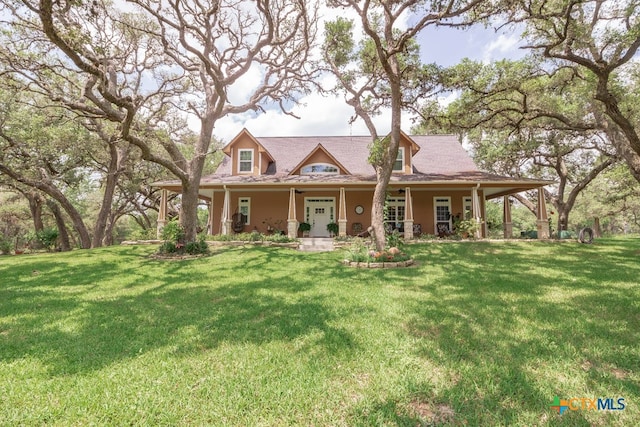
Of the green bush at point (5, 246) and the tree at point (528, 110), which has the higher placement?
the tree at point (528, 110)

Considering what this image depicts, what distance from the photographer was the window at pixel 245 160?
57.9ft

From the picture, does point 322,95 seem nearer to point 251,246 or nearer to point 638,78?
point 251,246

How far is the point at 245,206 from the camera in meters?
17.9

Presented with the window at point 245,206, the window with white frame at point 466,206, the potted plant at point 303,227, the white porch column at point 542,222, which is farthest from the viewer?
the window at point 245,206

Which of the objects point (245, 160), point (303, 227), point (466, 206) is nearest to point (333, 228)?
point (303, 227)

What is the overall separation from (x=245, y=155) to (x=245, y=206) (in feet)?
10.5

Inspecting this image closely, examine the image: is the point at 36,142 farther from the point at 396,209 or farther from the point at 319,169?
the point at 396,209

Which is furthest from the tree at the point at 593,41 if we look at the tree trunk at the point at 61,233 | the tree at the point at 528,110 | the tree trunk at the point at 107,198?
the tree trunk at the point at 61,233

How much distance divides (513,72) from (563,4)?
239 centimetres

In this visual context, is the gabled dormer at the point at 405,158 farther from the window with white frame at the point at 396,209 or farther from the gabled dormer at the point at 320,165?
the gabled dormer at the point at 320,165

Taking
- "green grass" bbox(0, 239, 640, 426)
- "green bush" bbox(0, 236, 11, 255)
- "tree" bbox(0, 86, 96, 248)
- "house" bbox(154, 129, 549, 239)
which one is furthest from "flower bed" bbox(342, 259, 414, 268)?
"green bush" bbox(0, 236, 11, 255)

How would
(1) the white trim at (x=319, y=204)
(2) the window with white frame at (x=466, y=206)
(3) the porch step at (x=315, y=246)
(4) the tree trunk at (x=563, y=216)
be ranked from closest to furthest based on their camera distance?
(3) the porch step at (x=315, y=246), (2) the window with white frame at (x=466, y=206), (1) the white trim at (x=319, y=204), (4) the tree trunk at (x=563, y=216)

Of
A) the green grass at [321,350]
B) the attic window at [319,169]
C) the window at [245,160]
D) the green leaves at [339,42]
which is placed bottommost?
the green grass at [321,350]

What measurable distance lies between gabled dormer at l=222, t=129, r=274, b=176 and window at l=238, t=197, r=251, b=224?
1631 mm
